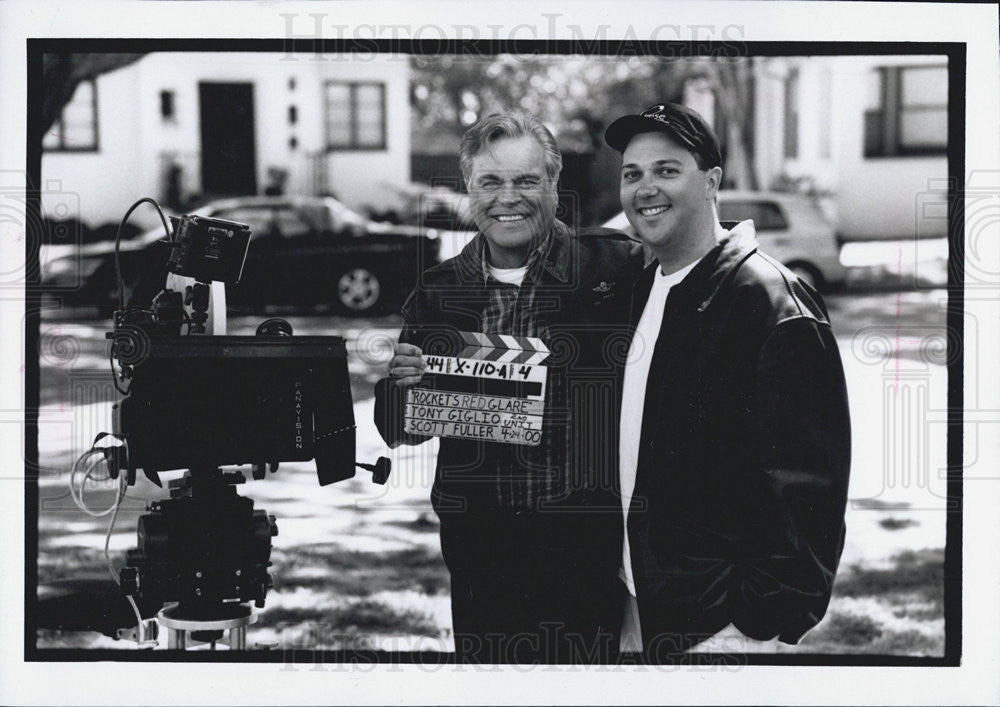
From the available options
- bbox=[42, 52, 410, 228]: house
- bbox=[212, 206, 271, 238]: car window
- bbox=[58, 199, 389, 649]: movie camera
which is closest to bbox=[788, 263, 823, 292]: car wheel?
bbox=[42, 52, 410, 228]: house

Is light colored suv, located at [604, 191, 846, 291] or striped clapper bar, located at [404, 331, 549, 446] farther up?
light colored suv, located at [604, 191, 846, 291]

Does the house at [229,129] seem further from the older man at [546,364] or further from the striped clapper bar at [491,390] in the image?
the striped clapper bar at [491,390]

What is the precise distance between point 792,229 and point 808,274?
14cm

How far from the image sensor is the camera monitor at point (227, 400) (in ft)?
9.59

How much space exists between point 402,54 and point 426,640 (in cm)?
174

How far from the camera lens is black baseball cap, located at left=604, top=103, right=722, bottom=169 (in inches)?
134

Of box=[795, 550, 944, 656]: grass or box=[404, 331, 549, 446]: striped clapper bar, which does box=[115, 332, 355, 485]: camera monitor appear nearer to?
box=[404, 331, 549, 446]: striped clapper bar

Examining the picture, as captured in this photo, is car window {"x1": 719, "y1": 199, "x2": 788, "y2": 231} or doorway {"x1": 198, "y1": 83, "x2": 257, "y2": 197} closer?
car window {"x1": 719, "y1": 199, "x2": 788, "y2": 231}

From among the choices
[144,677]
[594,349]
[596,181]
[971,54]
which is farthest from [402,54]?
[144,677]

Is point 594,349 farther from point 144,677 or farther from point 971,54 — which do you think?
point 144,677

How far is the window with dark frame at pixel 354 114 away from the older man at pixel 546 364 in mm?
264

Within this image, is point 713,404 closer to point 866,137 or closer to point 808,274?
point 808,274

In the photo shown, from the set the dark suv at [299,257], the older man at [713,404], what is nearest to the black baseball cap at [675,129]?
the older man at [713,404]

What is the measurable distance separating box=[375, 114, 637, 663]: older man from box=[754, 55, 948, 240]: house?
0.65 meters
